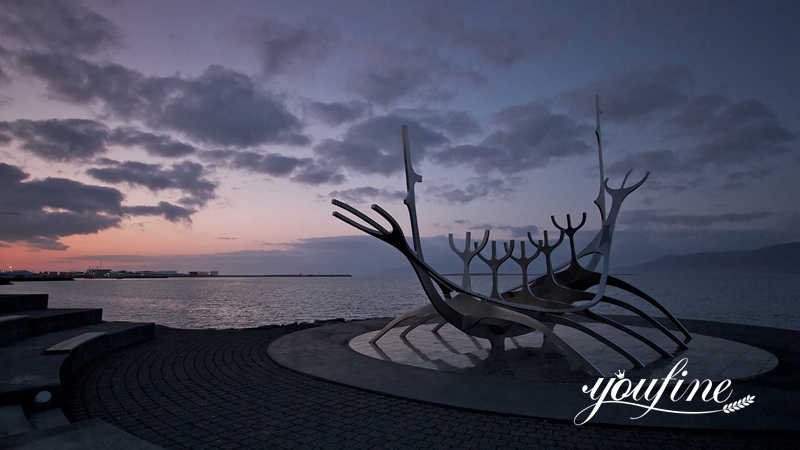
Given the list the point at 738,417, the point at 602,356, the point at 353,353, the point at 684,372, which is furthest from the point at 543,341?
the point at 738,417

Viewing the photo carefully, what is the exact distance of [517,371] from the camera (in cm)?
1012

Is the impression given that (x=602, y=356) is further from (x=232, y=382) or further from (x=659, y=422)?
(x=232, y=382)

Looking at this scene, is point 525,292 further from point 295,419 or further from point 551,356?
point 295,419

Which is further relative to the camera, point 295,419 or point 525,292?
point 525,292

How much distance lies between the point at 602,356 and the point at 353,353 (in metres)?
6.88

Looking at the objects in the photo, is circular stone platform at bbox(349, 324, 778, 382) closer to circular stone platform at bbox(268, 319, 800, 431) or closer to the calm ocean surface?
circular stone platform at bbox(268, 319, 800, 431)

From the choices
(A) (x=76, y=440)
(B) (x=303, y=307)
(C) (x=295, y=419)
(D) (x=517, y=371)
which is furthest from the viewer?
(B) (x=303, y=307)

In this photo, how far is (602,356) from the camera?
39.0 feet

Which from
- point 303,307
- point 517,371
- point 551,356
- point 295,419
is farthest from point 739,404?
point 303,307

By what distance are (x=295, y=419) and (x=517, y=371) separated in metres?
5.65

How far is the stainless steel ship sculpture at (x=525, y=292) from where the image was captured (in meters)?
10.3

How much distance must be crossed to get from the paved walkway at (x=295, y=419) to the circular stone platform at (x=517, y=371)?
0.32m

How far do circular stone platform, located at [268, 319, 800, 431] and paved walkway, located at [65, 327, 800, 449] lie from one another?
0.32m

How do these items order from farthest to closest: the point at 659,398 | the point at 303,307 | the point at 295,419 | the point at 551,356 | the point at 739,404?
the point at 303,307
the point at 551,356
the point at 659,398
the point at 739,404
the point at 295,419
